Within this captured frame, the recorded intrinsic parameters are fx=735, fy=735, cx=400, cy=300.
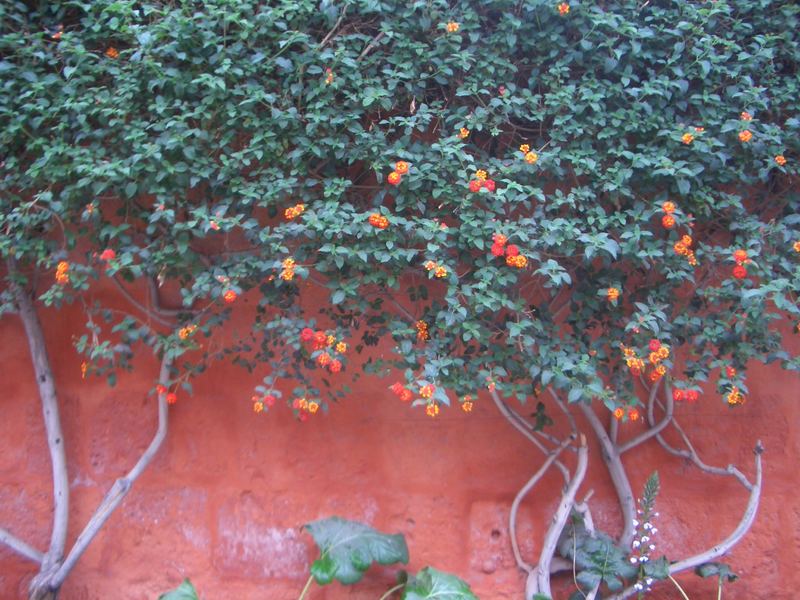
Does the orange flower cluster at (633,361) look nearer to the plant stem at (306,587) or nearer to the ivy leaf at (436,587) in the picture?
the ivy leaf at (436,587)

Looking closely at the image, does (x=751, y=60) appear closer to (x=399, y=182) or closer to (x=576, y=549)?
(x=399, y=182)

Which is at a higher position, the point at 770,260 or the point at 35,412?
the point at 770,260

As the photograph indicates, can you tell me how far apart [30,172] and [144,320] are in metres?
0.75

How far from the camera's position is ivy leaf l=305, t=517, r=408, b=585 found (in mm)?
2779

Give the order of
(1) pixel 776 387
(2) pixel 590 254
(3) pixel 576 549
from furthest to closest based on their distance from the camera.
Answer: (1) pixel 776 387, (3) pixel 576 549, (2) pixel 590 254

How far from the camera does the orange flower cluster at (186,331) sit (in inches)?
103

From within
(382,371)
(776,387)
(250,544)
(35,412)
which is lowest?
(250,544)

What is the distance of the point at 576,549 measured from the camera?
2.92 m

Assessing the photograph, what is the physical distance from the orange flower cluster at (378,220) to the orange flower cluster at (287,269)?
307mm

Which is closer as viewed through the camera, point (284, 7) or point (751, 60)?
point (284, 7)

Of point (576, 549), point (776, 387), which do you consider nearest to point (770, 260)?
point (776, 387)

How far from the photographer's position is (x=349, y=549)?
2832mm

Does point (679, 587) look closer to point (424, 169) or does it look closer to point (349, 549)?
point (349, 549)

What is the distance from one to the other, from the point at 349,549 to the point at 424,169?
4.82 ft
